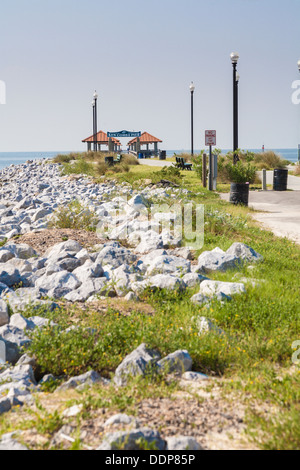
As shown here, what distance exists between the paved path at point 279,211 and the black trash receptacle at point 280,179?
35 centimetres

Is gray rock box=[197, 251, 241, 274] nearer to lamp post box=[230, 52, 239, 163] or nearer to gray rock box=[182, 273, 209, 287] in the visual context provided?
gray rock box=[182, 273, 209, 287]

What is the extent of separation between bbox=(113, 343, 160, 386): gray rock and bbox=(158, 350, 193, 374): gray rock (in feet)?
0.24

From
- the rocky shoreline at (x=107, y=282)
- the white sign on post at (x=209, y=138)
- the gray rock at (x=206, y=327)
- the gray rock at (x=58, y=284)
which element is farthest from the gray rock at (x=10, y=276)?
the white sign on post at (x=209, y=138)

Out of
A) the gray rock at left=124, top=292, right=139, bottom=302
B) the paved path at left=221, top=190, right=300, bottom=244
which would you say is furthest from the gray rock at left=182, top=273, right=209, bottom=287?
the paved path at left=221, top=190, right=300, bottom=244

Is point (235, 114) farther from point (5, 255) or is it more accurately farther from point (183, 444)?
point (183, 444)

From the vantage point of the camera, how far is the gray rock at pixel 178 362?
11.5ft

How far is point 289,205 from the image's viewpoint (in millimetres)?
13969

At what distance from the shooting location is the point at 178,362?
3.53 metres

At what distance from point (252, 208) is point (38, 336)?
32.1ft

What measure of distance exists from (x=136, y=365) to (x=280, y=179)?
15741 millimetres

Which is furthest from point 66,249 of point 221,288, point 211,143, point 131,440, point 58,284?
point 211,143

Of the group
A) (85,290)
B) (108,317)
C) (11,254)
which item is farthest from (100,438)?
(11,254)

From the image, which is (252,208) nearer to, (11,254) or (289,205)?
(289,205)

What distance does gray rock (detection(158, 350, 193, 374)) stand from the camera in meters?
3.51
